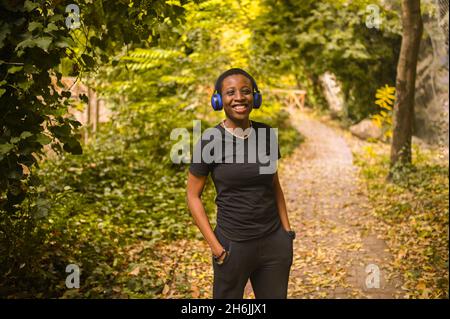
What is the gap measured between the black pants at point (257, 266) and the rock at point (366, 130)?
1436 centimetres

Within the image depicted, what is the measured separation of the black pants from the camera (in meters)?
2.71

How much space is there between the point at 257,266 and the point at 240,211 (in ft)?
1.17

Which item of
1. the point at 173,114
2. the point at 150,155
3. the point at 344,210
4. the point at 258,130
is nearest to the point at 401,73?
the point at 344,210

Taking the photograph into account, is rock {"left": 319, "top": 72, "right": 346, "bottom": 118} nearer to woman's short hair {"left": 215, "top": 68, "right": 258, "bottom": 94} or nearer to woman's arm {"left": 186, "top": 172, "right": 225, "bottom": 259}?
woman's short hair {"left": 215, "top": 68, "right": 258, "bottom": 94}

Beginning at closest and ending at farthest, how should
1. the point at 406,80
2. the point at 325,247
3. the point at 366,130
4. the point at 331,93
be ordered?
the point at 325,247 < the point at 406,80 < the point at 366,130 < the point at 331,93

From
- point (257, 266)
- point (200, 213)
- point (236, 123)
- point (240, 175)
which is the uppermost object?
point (236, 123)

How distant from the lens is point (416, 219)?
7461 mm

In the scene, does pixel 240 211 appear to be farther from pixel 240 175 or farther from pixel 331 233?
pixel 331 233

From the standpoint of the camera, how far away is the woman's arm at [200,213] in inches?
106

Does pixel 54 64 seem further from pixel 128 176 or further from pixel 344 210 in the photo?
pixel 344 210

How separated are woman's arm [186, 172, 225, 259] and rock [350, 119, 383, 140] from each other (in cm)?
1453

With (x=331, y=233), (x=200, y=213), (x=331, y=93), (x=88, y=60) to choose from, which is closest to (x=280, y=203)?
(x=200, y=213)

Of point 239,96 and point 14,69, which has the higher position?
point 14,69

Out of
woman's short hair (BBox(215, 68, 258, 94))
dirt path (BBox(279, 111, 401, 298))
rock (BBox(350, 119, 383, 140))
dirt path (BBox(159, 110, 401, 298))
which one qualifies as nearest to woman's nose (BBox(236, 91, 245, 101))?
woman's short hair (BBox(215, 68, 258, 94))
